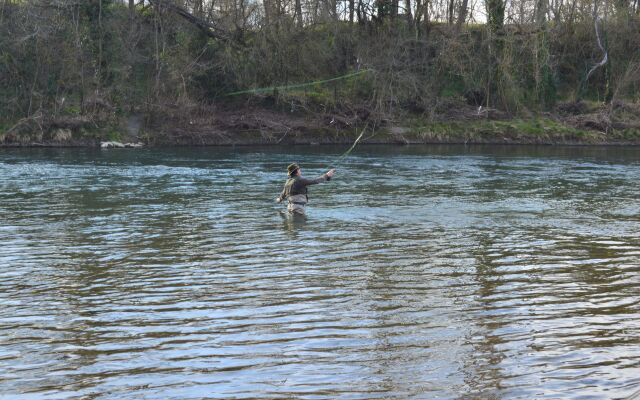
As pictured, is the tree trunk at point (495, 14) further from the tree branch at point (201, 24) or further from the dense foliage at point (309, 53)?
the tree branch at point (201, 24)

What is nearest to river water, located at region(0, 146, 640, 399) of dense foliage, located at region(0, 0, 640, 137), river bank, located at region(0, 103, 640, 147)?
river bank, located at region(0, 103, 640, 147)

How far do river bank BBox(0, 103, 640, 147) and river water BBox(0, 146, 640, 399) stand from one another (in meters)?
19.5

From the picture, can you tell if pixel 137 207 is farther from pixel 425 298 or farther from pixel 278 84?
pixel 278 84

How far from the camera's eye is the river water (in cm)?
743

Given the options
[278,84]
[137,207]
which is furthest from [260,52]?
[137,207]

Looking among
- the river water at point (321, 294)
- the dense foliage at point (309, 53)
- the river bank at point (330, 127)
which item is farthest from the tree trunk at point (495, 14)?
the river water at point (321, 294)

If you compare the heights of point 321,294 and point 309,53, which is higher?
point 309,53

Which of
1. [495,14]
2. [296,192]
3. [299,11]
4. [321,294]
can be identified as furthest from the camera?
[495,14]

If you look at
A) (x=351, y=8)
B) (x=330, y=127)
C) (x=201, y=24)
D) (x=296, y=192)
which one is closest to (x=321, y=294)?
(x=296, y=192)

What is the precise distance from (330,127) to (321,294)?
116 ft

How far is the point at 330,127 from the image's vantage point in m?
45.5

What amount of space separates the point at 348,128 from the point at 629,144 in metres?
15.6

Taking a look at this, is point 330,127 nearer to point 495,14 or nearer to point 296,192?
point 495,14

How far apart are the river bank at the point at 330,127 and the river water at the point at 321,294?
19.5 metres
